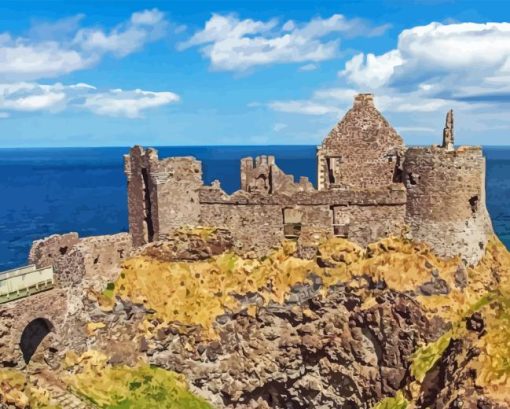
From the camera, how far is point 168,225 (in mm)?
45344

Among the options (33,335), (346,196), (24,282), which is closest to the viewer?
(24,282)

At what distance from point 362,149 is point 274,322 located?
15709mm

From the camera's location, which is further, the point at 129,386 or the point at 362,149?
the point at 362,149

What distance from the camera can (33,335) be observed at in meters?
40.8

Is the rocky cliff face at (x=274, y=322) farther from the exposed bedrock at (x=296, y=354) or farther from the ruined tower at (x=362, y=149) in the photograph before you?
the ruined tower at (x=362, y=149)

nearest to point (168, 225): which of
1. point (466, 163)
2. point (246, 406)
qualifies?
point (246, 406)

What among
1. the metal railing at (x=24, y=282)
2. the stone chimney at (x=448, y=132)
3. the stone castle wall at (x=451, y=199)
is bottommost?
the metal railing at (x=24, y=282)

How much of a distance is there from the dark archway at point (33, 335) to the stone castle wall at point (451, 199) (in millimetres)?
26639

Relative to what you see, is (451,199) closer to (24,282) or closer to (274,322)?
(274,322)

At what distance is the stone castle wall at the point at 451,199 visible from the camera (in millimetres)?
40219

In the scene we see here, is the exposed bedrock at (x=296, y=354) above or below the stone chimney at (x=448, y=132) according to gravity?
below

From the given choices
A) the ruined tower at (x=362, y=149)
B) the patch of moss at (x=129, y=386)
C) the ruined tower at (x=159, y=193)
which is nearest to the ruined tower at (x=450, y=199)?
the ruined tower at (x=362, y=149)

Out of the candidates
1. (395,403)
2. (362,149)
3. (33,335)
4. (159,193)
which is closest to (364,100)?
(362,149)

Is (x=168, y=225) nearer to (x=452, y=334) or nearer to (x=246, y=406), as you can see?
(x=246, y=406)
